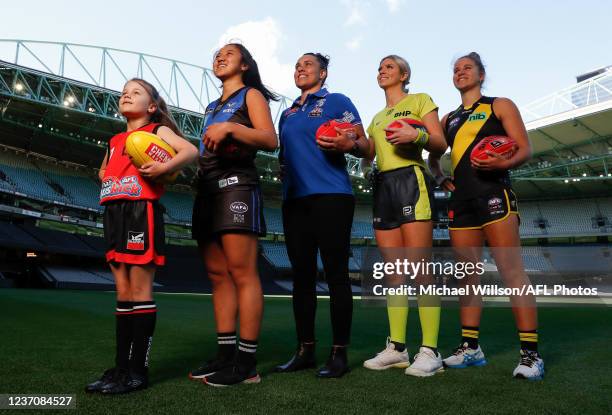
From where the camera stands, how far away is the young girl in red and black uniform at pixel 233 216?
7.79ft

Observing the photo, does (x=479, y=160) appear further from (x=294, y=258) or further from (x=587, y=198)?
(x=587, y=198)

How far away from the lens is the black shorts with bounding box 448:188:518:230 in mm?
2902

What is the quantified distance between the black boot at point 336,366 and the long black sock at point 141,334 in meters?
0.90

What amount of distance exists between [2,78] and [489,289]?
24.0m

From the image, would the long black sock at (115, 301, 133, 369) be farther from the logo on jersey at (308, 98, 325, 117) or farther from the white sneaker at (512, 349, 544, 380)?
the white sneaker at (512, 349, 544, 380)

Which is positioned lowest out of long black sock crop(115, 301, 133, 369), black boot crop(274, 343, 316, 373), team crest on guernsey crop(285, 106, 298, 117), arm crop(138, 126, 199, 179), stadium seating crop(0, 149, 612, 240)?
black boot crop(274, 343, 316, 373)

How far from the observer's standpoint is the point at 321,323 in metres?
6.18

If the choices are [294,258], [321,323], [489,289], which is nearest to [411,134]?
[294,258]

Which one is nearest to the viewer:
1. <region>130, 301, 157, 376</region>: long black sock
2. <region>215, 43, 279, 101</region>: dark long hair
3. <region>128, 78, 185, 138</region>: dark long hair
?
<region>130, 301, 157, 376</region>: long black sock

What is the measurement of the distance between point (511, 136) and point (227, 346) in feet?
7.37

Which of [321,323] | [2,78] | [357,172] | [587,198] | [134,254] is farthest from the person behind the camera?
[587,198]

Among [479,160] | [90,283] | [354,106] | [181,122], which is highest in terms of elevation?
[181,122]

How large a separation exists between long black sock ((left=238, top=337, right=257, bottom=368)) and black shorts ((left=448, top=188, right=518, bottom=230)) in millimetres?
1596

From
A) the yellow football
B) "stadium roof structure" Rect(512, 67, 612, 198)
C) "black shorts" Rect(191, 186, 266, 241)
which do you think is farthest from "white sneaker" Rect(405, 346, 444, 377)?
"stadium roof structure" Rect(512, 67, 612, 198)
